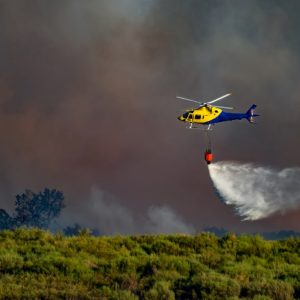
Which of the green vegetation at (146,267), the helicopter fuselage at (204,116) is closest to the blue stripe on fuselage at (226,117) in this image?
the helicopter fuselage at (204,116)

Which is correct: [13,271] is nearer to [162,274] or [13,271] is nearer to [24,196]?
[162,274]

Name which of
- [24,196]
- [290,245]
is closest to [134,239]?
[290,245]

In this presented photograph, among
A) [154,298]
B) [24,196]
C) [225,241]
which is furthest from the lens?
[24,196]

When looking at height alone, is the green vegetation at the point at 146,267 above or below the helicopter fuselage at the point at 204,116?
below

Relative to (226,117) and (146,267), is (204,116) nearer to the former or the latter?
(226,117)

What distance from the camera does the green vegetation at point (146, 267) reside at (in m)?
30.0

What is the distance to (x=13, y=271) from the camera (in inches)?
1329

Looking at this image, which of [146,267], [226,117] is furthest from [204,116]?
[146,267]

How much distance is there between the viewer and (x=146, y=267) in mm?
34500

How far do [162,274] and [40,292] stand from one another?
589 cm

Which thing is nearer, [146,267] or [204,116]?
[146,267]

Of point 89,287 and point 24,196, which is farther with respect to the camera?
→ point 24,196

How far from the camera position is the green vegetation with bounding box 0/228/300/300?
30000 mm

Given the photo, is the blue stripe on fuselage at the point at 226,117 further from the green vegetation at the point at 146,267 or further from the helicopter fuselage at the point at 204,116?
the green vegetation at the point at 146,267
